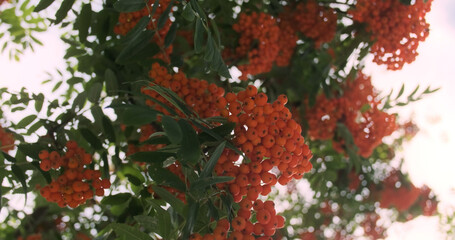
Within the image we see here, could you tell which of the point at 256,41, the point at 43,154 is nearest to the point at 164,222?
the point at 43,154

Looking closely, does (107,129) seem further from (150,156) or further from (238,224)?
(238,224)

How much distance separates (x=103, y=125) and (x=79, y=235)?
202 cm

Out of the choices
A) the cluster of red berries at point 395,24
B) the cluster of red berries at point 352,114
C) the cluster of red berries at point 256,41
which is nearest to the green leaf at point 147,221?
the cluster of red berries at point 256,41

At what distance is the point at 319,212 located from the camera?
17.1 ft

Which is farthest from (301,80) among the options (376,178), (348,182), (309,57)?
(376,178)

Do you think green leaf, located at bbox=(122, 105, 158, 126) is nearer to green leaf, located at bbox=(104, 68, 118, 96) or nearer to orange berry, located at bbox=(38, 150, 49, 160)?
orange berry, located at bbox=(38, 150, 49, 160)

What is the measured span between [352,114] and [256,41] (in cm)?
138

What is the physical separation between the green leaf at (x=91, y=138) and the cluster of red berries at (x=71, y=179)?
216 mm

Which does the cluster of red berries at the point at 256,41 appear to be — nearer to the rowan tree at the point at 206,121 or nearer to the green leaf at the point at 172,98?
the rowan tree at the point at 206,121

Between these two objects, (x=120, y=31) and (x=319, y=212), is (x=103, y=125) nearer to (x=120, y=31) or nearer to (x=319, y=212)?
(x=120, y=31)

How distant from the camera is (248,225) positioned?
4.78 feet

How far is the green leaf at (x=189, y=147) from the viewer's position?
122cm

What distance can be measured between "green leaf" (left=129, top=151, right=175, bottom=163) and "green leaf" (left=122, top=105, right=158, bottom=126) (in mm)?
267

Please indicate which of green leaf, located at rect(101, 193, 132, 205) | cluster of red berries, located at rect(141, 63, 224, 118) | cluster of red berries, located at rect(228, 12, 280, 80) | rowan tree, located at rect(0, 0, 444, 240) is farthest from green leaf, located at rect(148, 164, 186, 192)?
cluster of red berries, located at rect(228, 12, 280, 80)
